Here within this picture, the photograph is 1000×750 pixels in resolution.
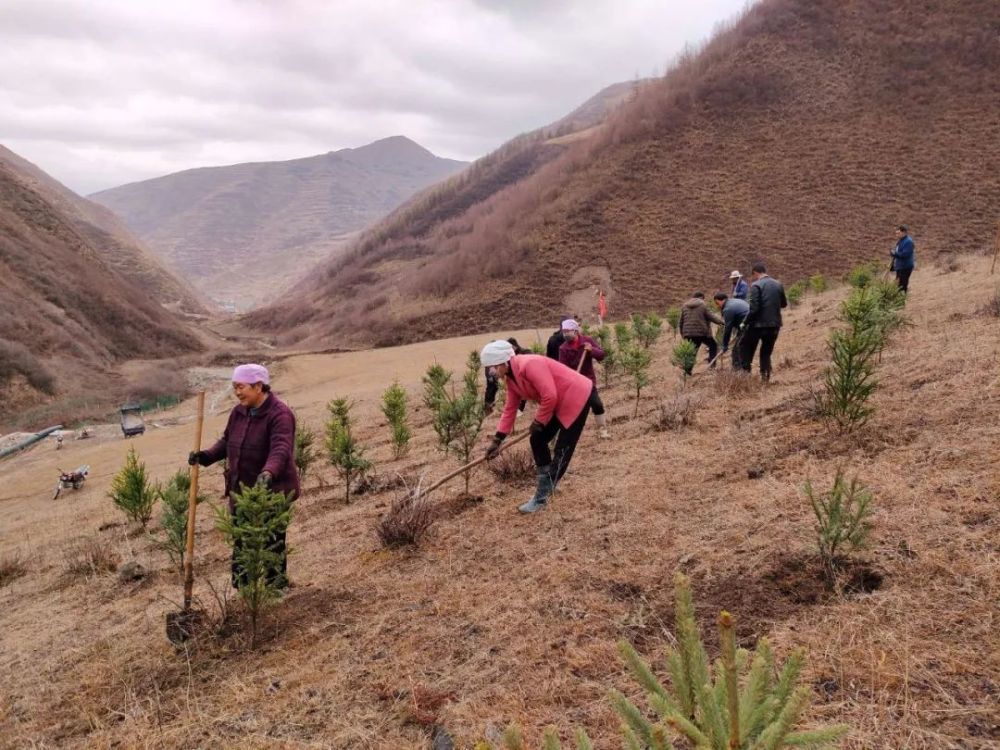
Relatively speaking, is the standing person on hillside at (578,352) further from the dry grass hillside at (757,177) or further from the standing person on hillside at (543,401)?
the dry grass hillside at (757,177)

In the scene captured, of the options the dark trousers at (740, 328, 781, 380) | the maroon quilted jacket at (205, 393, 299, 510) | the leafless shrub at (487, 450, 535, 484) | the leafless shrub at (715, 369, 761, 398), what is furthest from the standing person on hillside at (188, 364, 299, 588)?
the dark trousers at (740, 328, 781, 380)

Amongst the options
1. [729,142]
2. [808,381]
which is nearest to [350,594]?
[808,381]

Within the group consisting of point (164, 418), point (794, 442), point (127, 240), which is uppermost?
point (127, 240)

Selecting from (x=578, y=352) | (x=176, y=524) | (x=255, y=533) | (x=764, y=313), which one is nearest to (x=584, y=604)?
(x=255, y=533)

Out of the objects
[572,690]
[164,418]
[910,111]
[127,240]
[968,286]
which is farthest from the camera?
[127,240]

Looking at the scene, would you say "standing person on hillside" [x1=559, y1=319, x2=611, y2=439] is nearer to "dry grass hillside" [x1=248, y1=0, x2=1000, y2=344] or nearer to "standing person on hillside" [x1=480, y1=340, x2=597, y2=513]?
"standing person on hillside" [x1=480, y1=340, x2=597, y2=513]

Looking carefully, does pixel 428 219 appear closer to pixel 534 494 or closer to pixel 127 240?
pixel 127 240

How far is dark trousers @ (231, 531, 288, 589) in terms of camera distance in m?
3.89

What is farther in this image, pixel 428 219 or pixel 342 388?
pixel 428 219

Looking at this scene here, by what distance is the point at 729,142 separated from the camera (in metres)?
40.8

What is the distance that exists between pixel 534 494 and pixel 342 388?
16680 mm

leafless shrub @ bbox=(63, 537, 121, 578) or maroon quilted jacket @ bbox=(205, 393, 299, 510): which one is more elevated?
maroon quilted jacket @ bbox=(205, 393, 299, 510)

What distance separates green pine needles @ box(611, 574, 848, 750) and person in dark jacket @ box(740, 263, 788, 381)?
6162 millimetres

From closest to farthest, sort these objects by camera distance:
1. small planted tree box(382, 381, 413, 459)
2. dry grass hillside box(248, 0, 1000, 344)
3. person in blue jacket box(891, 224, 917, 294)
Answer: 1. small planted tree box(382, 381, 413, 459)
2. person in blue jacket box(891, 224, 917, 294)
3. dry grass hillside box(248, 0, 1000, 344)
